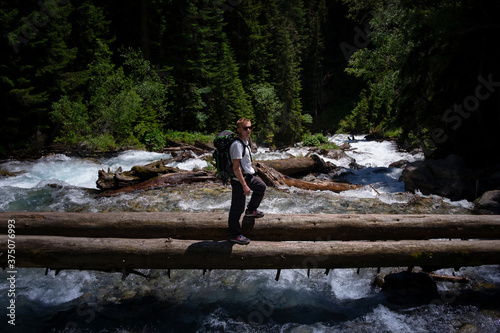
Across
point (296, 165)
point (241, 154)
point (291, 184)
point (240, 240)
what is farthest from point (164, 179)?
point (241, 154)

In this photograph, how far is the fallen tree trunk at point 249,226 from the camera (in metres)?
5.05

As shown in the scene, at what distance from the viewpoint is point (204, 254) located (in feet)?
14.9

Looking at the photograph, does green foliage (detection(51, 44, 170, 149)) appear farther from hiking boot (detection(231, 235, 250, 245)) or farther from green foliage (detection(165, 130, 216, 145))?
hiking boot (detection(231, 235, 250, 245))

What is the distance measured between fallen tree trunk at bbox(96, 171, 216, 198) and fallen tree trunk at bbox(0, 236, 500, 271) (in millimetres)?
6173

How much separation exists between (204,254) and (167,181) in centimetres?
753

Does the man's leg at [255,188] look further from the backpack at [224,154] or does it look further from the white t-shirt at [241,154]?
the backpack at [224,154]

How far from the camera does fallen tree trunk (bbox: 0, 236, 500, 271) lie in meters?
4.43

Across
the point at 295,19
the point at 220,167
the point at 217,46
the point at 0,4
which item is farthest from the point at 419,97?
the point at 295,19

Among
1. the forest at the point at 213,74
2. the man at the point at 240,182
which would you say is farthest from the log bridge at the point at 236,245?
the forest at the point at 213,74

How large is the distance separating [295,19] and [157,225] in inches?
2630

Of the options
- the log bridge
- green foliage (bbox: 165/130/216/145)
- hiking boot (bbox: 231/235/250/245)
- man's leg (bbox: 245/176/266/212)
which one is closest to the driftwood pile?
the log bridge

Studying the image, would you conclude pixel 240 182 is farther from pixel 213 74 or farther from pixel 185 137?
pixel 213 74

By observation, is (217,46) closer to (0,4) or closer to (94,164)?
(0,4)

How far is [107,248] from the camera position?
4.46m
